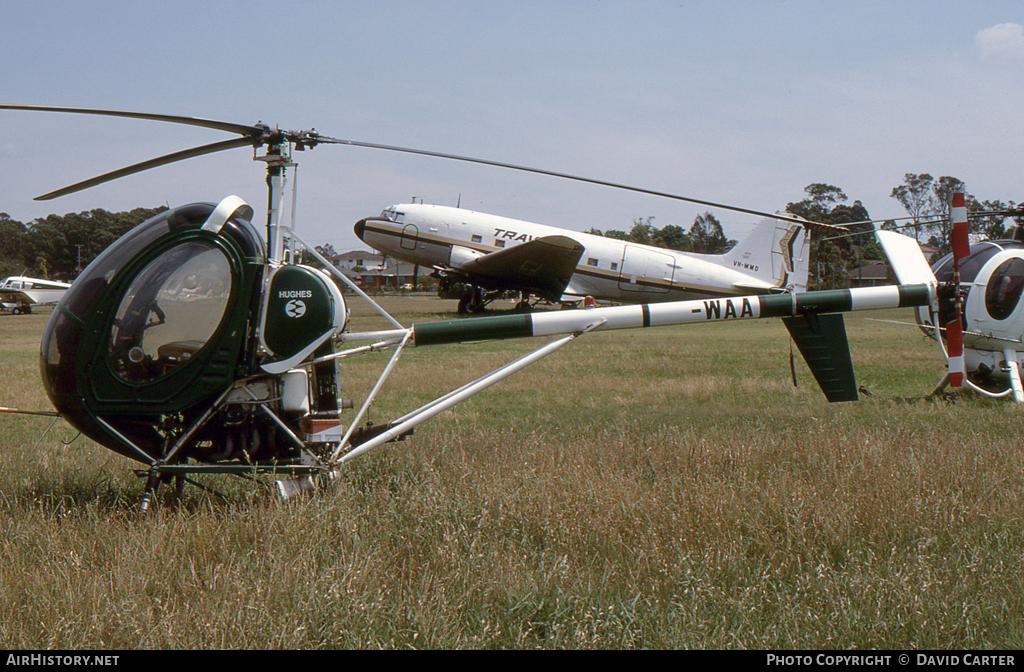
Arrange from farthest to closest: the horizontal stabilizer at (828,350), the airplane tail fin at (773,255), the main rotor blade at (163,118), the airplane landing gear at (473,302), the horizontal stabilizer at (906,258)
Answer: the airplane landing gear at (473,302), the airplane tail fin at (773,255), the horizontal stabilizer at (906,258), the horizontal stabilizer at (828,350), the main rotor blade at (163,118)

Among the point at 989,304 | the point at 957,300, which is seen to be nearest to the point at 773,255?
the point at 989,304

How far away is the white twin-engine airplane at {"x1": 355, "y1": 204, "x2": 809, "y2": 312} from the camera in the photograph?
92.9 feet

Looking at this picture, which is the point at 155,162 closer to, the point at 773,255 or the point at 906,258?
the point at 906,258

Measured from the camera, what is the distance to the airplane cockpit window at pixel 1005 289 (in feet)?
30.5

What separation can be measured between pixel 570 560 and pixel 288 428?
6.32ft

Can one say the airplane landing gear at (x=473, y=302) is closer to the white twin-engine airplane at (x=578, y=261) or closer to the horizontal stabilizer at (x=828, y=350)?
the white twin-engine airplane at (x=578, y=261)

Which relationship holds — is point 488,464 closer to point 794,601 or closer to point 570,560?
point 570,560

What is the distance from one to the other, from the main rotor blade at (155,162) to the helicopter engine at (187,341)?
15.5 inches

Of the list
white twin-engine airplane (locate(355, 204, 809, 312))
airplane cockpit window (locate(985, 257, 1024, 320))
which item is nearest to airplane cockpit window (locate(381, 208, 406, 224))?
white twin-engine airplane (locate(355, 204, 809, 312))

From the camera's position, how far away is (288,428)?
14.9 feet

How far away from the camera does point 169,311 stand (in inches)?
172

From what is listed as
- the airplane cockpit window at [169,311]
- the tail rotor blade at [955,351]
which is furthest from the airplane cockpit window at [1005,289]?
the airplane cockpit window at [169,311]

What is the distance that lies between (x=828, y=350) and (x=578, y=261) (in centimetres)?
2276

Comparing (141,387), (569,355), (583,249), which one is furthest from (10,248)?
(141,387)
